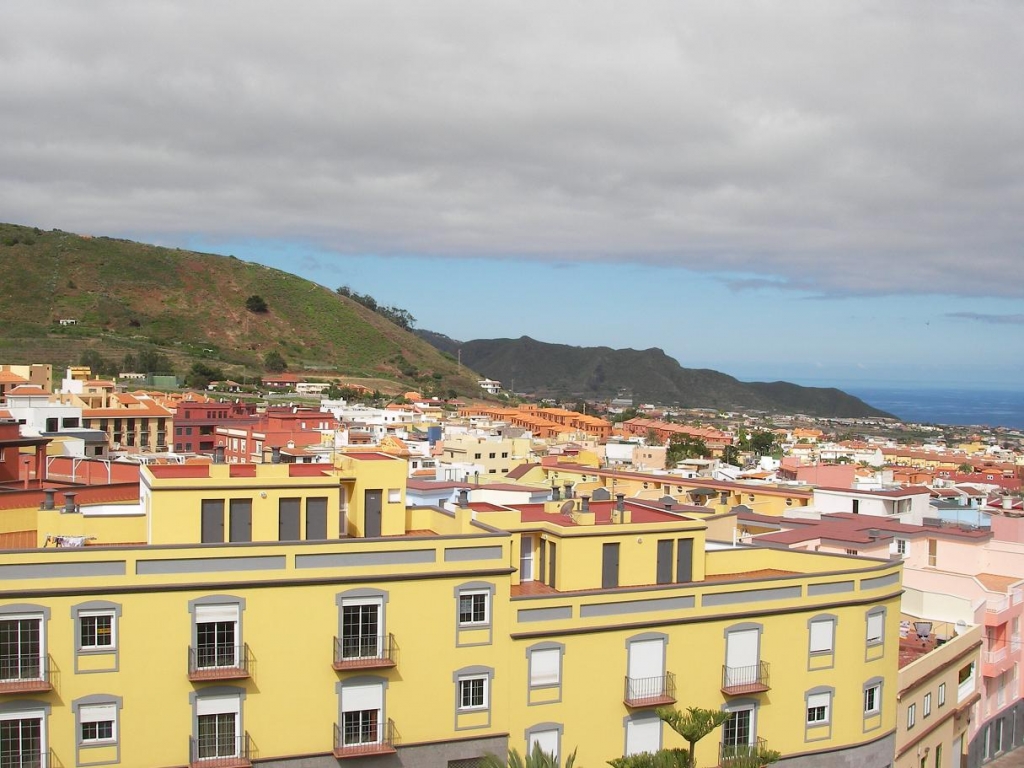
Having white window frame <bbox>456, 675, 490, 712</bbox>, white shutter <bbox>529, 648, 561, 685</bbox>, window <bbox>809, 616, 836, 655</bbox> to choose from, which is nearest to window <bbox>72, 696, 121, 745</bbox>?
white window frame <bbox>456, 675, 490, 712</bbox>

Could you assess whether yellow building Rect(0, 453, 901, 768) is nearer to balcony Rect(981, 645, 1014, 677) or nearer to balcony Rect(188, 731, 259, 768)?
balcony Rect(188, 731, 259, 768)

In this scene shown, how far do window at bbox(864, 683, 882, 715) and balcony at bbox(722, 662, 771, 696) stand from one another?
3.09 meters

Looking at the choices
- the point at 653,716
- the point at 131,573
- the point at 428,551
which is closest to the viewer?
the point at 131,573

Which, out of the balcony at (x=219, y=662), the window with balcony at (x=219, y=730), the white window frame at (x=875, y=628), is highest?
the balcony at (x=219, y=662)

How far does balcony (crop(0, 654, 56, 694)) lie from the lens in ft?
58.9

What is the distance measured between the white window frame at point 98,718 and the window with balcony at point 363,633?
4115 mm

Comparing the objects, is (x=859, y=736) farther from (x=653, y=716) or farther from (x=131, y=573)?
(x=131, y=573)

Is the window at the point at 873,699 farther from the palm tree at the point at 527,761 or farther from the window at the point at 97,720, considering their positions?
the window at the point at 97,720

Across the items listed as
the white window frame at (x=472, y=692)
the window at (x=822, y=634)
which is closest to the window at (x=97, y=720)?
the white window frame at (x=472, y=692)

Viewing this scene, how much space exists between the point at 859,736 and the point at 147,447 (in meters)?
65.2

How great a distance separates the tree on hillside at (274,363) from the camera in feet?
508

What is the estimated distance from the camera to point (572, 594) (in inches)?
858

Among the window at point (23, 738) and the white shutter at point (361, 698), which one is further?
the white shutter at point (361, 698)

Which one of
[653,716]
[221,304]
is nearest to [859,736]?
[653,716]
